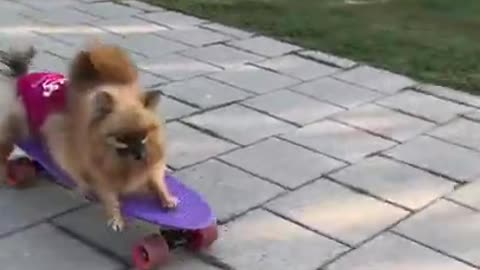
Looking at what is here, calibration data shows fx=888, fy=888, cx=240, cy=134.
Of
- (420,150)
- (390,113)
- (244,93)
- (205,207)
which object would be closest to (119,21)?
(244,93)

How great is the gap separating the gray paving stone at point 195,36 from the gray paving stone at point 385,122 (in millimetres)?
1408

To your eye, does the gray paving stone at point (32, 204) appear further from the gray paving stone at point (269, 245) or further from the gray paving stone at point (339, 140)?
the gray paving stone at point (339, 140)

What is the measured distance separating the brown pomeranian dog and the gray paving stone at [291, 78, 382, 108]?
1.94m

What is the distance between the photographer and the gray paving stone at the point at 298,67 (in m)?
5.39

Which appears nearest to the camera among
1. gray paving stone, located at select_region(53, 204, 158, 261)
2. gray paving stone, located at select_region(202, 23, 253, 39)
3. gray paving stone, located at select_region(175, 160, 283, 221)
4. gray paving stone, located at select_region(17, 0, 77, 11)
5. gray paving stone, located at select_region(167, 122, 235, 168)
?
gray paving stone, located at select_region(53, 204, 158, 261)

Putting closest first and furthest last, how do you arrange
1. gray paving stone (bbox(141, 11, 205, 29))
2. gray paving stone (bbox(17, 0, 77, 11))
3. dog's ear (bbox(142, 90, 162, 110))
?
dog's ear (bbox(142, 90, 162, 110)) < gray paving stone (bbox(141, 11, 205, 29)) < gray paving stone (bbox(17, 0, 77, 11))

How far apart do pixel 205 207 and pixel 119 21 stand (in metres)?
3.18

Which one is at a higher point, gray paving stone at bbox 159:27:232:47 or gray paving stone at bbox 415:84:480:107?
gray paving stone at bbox 159:27:232:47

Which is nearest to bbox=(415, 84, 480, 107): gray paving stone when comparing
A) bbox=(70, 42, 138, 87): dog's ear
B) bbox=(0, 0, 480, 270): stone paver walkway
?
bbox=(0, 0, 480, 270): stone paver walkway

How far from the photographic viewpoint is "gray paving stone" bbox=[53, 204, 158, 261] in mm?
3309

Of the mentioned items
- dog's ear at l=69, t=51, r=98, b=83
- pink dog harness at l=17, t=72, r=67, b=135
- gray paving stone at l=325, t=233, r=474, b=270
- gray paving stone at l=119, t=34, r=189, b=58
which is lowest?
gray paving stone at l=325, t=233, r=474, b=270

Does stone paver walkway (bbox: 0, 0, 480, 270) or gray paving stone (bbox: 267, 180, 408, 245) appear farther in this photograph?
gray paving stone (bbox: 267, 180, 408, 245)

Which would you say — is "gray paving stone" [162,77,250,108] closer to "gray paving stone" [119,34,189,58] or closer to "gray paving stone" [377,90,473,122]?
"gray paving stone" [119,34,189,58]

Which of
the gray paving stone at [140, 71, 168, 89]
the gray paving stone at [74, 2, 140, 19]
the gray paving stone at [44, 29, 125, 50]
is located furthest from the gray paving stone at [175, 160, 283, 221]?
the gray paving stone at [74, 2, 140, 19]
